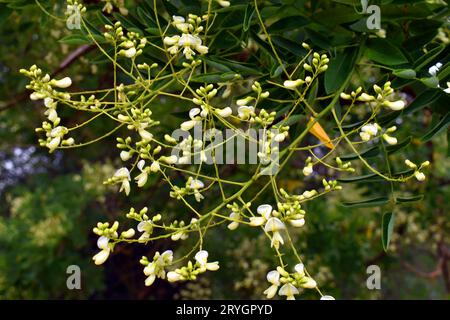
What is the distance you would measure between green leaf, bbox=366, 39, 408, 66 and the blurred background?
39.6 inches

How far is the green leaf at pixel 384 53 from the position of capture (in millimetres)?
831

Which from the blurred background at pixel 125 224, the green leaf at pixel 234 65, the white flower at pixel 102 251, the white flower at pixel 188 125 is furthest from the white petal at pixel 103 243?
the blurred background at pixel 125 224

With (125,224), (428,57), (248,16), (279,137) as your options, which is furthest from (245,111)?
(125,224)

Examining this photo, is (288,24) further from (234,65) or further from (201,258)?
(201,258)

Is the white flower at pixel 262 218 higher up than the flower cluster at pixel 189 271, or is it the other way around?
the white flower at pixel 262 218

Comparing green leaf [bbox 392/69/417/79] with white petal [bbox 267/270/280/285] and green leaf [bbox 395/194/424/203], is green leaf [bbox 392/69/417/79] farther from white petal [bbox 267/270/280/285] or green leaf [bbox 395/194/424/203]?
white petal [bbox 267/270/280/285]

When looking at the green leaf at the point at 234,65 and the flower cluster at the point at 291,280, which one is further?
the green leaf at the point at 234,65

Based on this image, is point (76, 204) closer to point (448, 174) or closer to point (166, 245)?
point (166, 245)

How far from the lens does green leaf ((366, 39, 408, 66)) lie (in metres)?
0.83

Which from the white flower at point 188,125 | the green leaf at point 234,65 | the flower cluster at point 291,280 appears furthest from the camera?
the green leaf at point 234,65

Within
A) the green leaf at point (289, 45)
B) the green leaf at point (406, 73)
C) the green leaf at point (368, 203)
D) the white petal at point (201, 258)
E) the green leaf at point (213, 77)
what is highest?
the green leaf at point (289, 45)

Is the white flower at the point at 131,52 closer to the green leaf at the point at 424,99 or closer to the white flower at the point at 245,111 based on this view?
the white flower at the point at 245,111

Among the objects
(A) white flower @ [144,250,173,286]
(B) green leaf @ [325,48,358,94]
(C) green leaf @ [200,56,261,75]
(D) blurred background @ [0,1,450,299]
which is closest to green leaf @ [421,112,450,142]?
(B) green leaf @ [325,48,358,94]

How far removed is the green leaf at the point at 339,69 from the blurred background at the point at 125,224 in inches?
38.4
